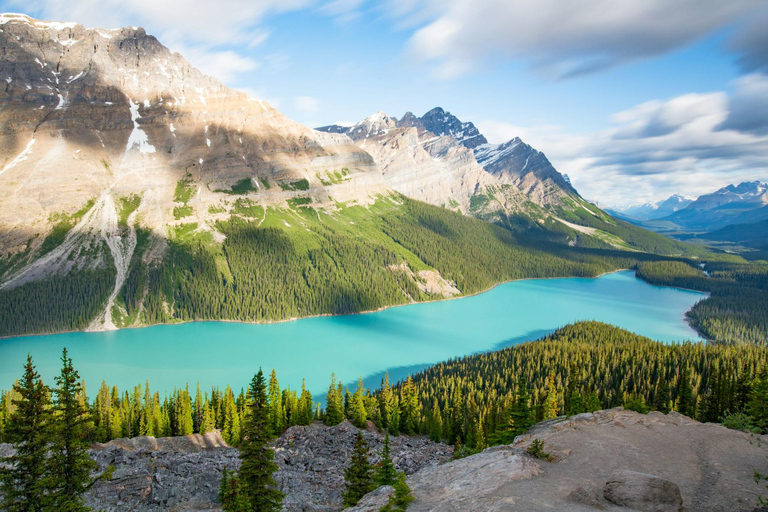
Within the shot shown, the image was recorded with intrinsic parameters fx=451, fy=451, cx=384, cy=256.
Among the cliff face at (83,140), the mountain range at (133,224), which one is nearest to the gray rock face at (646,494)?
the mountain range at (133,224)

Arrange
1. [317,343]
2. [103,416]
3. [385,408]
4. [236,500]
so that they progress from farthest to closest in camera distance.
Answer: [317,343]
[385,408]
[103,416]
[236,500]

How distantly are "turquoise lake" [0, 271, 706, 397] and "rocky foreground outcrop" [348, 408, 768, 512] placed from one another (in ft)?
193

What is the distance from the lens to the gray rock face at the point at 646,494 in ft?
58.2

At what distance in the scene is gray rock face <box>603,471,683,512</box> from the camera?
17.8m

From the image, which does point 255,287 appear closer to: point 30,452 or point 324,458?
point 324,458

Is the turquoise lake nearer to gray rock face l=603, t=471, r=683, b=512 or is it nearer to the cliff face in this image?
the cliff face

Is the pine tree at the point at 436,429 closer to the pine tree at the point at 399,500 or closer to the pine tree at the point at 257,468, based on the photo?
the pine tree at the point at 257,468

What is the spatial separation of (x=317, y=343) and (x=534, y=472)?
9421 centimetres

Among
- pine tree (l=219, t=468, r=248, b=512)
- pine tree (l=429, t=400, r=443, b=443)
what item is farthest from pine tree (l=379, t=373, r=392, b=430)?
pine tree (l=219, t=468, r=248, b=512)

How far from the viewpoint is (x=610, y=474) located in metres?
22.3

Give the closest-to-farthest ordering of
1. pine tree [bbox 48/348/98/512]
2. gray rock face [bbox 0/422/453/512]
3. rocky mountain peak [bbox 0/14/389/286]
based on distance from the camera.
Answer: pine tree [bbox 48/348/98/512]
gray rock face [bbox 0/422/453/512]
rocky mountain peak [bbox 0/14/389/286]

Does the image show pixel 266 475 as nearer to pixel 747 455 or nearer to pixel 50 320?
pixel 747 455

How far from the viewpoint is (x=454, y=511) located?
1917 centimetres

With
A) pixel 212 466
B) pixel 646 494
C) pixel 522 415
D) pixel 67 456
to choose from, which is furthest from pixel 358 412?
pixel 646 494
